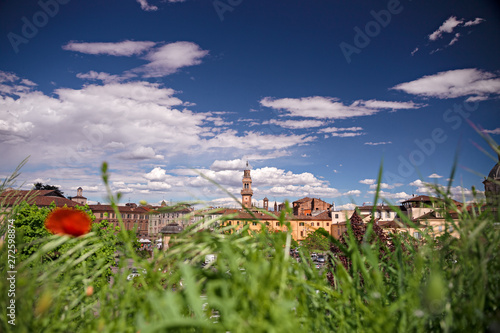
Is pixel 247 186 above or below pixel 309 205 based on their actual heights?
above

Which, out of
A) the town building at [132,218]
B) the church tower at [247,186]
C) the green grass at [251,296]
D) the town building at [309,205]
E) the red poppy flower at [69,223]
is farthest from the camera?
the church tower at [247,186]

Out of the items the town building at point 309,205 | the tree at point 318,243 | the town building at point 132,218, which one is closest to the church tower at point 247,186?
the town building at point 309,205

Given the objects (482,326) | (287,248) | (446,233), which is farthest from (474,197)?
(287,248)

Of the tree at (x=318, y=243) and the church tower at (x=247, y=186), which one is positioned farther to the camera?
the church tower at (x=247, y=186)

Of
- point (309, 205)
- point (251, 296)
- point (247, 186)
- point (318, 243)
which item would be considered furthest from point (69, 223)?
point (247, 186)

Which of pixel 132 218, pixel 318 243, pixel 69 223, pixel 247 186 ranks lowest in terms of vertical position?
pixel 132 218

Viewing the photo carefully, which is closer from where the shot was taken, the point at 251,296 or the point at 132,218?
the point at 251,296

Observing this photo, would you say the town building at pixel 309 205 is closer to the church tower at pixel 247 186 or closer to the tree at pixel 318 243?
the church tower at pixel 247 186

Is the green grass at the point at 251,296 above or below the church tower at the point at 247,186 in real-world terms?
below

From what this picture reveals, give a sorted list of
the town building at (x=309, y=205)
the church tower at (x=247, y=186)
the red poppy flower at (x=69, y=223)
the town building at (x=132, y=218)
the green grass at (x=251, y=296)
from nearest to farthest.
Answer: the green grass at (x=251, y=296) < the red poppy flower at (x=69, y=223) < the town building at (x=132, y=218) < the town building at (x=309, y=205) < the church tower at (x=247, y=186)

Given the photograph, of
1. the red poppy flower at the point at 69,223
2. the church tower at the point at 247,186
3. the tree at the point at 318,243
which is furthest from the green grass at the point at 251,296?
the church tower at the point at 247,186

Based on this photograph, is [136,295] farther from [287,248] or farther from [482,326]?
[482,326]

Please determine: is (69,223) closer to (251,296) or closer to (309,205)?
(251,296)

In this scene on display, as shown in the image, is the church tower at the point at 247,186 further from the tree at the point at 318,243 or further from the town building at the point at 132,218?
the tree at the point at 318,243
